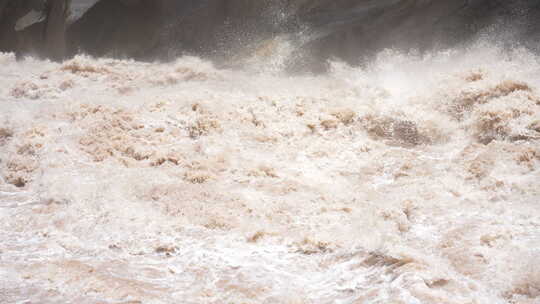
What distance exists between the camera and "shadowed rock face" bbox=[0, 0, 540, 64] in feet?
24.7

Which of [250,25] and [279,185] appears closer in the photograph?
[279,185]

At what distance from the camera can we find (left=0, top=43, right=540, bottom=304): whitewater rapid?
3.21 m

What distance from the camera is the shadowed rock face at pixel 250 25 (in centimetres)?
754

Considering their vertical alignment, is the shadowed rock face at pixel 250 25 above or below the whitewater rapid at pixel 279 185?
above

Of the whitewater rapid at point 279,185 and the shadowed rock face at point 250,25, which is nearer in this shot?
the whitewater rapid at point 279,185

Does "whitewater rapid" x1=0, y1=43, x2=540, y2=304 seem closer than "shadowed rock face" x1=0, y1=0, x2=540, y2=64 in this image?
Yes

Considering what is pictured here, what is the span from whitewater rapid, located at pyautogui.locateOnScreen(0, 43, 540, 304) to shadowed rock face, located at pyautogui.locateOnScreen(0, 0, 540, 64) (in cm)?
49

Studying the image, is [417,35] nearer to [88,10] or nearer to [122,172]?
[122,172]

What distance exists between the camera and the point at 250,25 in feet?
27.5

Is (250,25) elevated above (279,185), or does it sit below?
above

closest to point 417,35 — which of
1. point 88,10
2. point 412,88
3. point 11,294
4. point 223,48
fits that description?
point 412,88

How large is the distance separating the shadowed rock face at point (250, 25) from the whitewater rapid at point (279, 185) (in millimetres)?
492

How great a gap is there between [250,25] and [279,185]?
4476 mm

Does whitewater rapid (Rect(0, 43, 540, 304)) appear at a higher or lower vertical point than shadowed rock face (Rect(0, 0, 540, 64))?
lower
